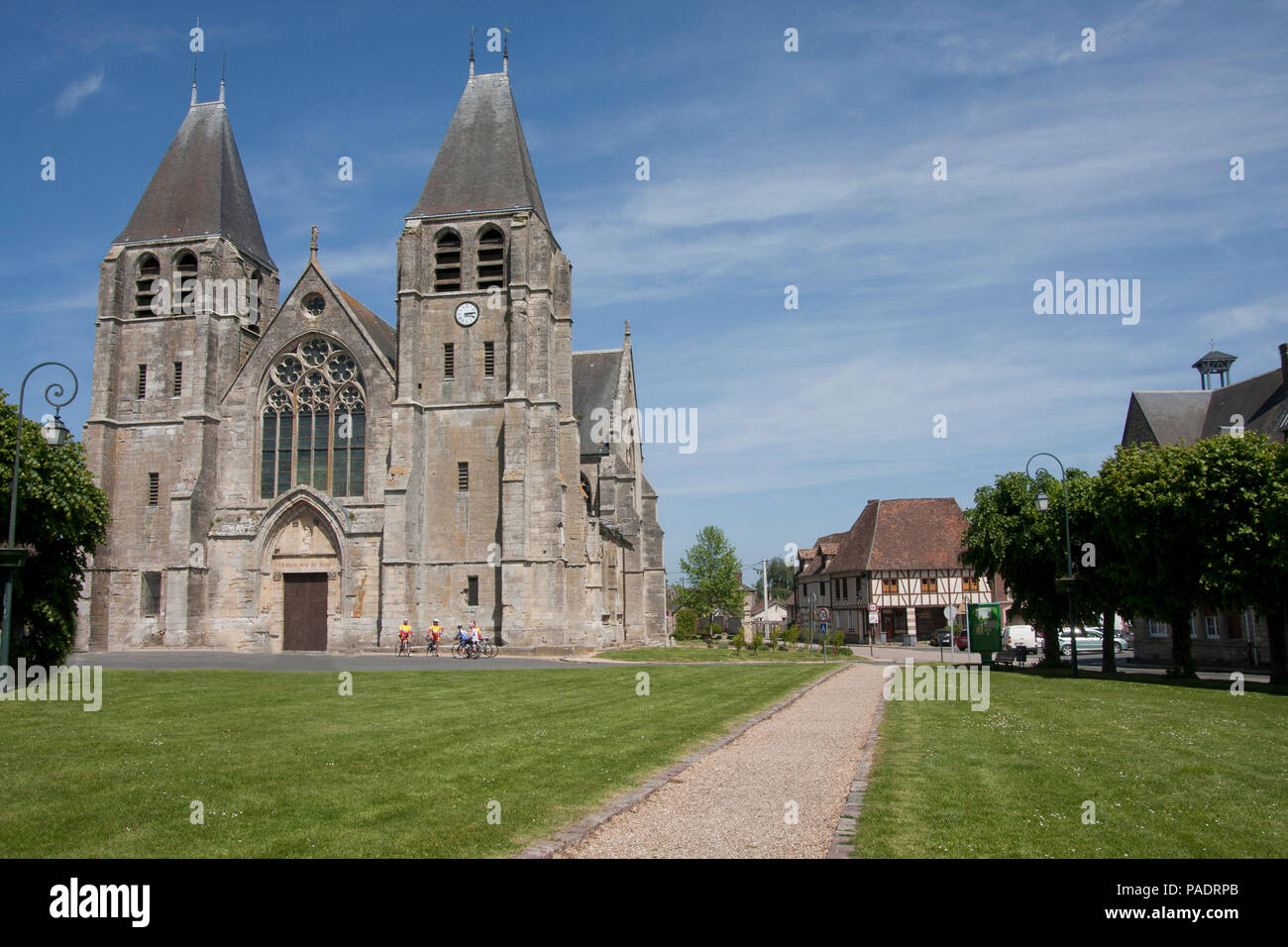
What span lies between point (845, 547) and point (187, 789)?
2332 inches

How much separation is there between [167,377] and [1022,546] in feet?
114

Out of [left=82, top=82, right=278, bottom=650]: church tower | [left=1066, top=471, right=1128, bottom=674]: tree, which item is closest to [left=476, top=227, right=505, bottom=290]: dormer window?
[left=82, top=82, right=278, bottom=650]: church tower

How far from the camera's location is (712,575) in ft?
242

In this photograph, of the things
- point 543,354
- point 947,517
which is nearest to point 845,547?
point 947,517

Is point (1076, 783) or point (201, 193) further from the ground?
point (201, 193)

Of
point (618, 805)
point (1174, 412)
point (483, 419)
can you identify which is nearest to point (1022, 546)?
point (1174, 412)

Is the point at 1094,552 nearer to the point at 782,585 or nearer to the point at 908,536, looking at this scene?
the point at 908,536

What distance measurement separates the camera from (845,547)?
6481cm

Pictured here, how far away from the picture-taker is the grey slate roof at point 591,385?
50281 millimetres

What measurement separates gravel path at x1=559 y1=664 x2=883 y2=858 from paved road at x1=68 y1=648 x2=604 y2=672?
1534cm

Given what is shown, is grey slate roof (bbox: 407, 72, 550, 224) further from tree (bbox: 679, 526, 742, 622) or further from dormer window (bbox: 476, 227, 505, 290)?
tree (bbox: 679, 526, 742, 622)

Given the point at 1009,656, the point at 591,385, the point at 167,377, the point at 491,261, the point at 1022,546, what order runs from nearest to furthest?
the point at 1022,546 < the point at 1009,656 < the point at 491,261 < the point at 167,377 < the point at 591,385

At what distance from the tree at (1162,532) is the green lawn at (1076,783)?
26.9 feet
